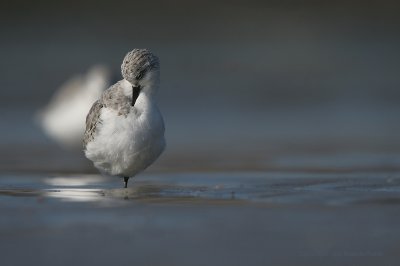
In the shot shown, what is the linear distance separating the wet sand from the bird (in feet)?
0.75

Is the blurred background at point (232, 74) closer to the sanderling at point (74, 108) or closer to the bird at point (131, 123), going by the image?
the sanderling at point (74, 108)

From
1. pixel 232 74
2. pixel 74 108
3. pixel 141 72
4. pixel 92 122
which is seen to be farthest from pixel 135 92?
pixel 232 74

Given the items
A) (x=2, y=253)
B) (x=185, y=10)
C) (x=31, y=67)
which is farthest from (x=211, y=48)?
(x=2, y=253)

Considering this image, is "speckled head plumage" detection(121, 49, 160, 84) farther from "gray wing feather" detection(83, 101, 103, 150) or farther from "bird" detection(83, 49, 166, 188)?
"gray wing feather" detection(83, 101, 103, 150)

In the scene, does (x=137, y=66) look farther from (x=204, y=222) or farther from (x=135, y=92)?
(x=204, y=222)

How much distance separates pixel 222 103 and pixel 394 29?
5056 millimetres

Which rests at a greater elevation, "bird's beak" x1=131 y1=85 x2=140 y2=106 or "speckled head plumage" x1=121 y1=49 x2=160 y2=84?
"speckled head plumage" x1=121 y1=49 x2=160 y2=84

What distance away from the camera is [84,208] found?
5.93 meters

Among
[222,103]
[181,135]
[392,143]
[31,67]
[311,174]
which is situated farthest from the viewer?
[31,67]

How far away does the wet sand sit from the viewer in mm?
4688

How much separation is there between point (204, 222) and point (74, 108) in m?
5.46

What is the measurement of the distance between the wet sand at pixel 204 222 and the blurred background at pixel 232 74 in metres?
1.44

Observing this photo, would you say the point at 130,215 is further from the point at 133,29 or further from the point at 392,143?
the point at 133,29

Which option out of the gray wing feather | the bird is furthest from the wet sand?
the gray wing feather
